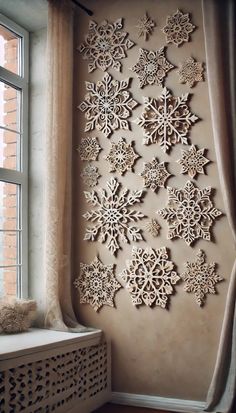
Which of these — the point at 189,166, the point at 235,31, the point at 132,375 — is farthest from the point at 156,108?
the point at 132,375

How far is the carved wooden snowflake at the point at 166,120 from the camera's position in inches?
135

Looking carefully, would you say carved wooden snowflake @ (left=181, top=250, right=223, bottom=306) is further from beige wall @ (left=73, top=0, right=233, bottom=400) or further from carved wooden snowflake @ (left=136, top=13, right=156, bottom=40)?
carved wooden snowflake @ (left=136, top=13, right=156, bottom=40)

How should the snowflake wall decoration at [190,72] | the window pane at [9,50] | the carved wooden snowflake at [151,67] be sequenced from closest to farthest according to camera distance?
the snowflake wall decoration at [190,72] → the carved wooden snowflake at [151,67] → the window pane at [9,50]

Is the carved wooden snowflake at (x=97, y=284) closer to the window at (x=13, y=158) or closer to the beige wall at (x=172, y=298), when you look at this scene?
the beige wall at (x=172, y=298)

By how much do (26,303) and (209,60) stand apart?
2.07 m

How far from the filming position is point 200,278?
3.30 meters

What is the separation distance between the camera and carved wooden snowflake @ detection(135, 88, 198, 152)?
11.2ft

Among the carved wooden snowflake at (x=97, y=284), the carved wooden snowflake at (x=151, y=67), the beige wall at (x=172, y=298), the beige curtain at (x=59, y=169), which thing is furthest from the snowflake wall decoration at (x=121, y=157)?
the carved wooden snowflake at (x=97, y=284)

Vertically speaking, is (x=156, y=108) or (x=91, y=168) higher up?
(x=156, y=108)

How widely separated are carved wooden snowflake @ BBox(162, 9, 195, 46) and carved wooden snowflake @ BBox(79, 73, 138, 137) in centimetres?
44

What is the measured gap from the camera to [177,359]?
3355 mm

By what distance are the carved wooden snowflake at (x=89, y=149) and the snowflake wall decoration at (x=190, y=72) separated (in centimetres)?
80

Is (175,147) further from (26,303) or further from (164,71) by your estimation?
(26,303)

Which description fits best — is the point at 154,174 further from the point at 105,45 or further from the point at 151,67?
the point at 105,45
